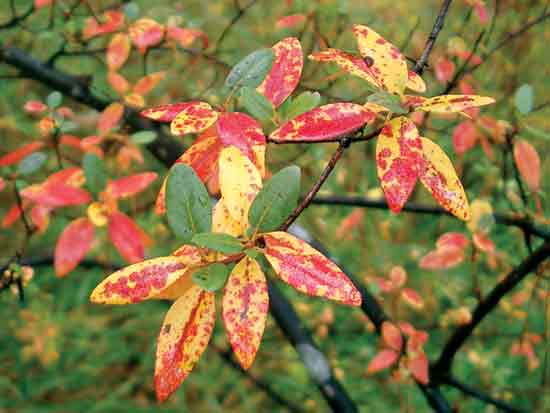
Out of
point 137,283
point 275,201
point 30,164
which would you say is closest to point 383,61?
point 275,201

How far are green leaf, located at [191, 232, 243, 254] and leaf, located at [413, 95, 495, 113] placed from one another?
0.70 feet

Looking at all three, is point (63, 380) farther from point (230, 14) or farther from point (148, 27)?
point (230, 14)

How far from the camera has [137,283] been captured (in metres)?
0.53

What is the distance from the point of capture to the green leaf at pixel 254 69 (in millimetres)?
637

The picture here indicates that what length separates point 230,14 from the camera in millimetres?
2629

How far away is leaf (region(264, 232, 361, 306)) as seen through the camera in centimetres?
51

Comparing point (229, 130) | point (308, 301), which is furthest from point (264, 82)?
point (308, 301)

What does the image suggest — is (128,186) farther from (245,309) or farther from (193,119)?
(245,309)

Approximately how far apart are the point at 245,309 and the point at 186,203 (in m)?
0.11

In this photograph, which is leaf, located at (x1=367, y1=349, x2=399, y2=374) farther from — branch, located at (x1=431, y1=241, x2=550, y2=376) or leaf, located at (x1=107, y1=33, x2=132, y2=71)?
leaf, located at (x1=107, y1=33, x2=132, y2=71)

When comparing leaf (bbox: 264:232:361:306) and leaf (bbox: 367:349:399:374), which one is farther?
leaf (bbox: 367:349:399:374)

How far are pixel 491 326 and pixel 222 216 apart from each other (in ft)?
5.57

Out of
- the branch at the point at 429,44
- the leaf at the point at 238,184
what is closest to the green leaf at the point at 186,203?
the leaf at the point at 238,184

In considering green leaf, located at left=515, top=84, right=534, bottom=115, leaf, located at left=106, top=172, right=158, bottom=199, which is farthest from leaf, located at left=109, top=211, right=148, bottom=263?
green leaf, located at left=515, top=84, right=534, bottom=115
